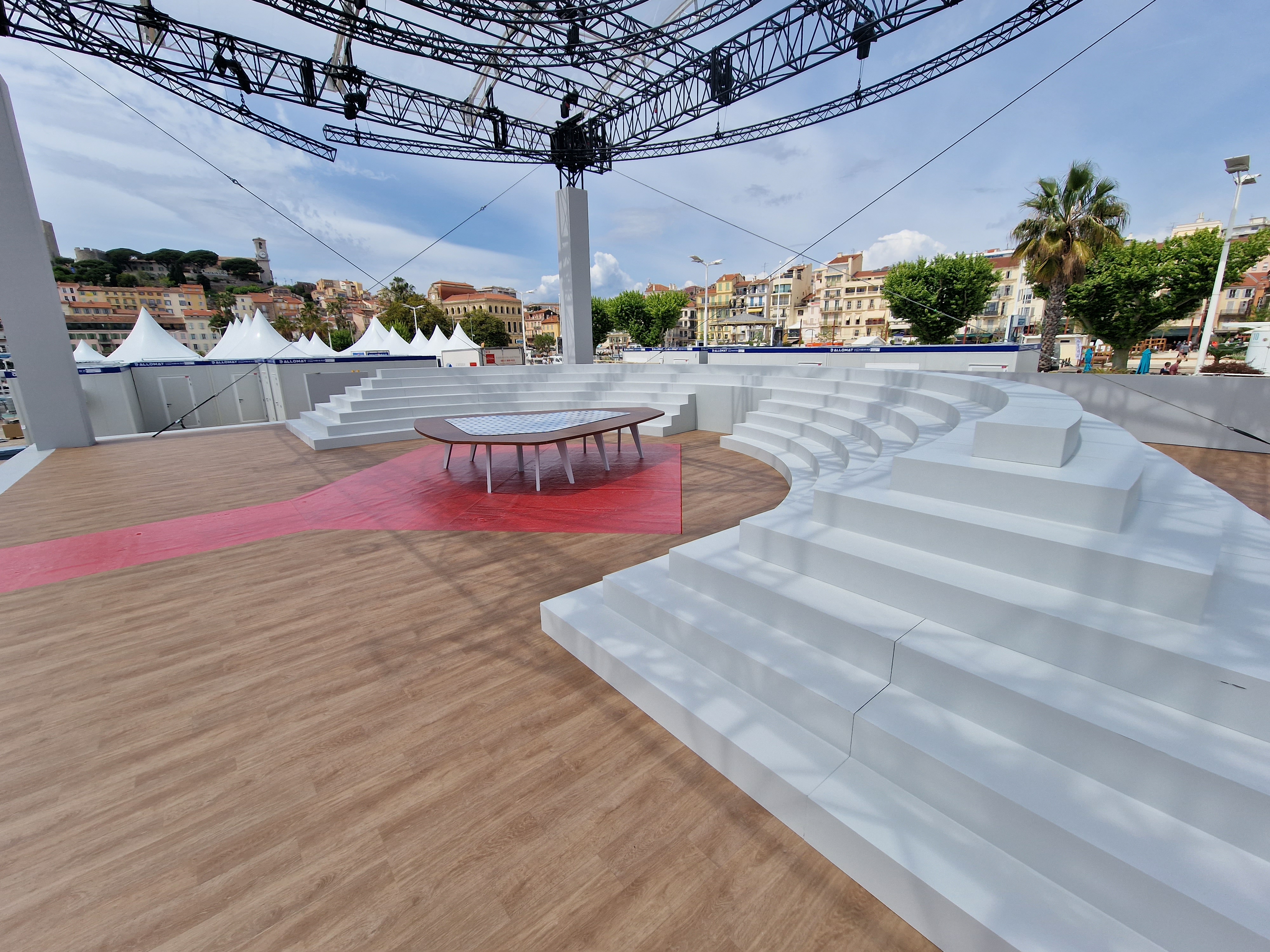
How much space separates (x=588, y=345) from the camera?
1223cm

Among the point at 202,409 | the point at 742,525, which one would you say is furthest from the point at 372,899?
the point at 202,409

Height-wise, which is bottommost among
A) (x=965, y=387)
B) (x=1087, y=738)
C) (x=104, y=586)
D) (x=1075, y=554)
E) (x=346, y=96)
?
(x=104, y=586)

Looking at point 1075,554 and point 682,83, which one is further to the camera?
point 682,83

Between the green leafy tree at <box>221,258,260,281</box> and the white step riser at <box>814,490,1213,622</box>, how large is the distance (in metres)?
125

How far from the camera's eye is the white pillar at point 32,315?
7254 millimetres

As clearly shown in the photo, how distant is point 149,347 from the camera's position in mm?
13359

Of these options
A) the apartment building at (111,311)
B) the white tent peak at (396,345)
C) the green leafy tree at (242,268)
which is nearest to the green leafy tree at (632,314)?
the white tent peak at (396,345)

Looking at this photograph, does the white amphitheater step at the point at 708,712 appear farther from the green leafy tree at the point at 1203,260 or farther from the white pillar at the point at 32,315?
the green leafy tree at the point at 1203,260

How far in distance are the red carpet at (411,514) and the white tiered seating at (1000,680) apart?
2043 mm

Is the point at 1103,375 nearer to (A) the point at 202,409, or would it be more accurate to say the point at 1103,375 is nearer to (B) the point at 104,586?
(B) the point at 104,586

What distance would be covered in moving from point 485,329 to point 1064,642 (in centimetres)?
5465

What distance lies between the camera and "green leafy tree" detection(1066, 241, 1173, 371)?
1738cm

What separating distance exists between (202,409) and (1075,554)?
670 inches

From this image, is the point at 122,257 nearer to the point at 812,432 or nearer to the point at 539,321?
the point at 539,321
